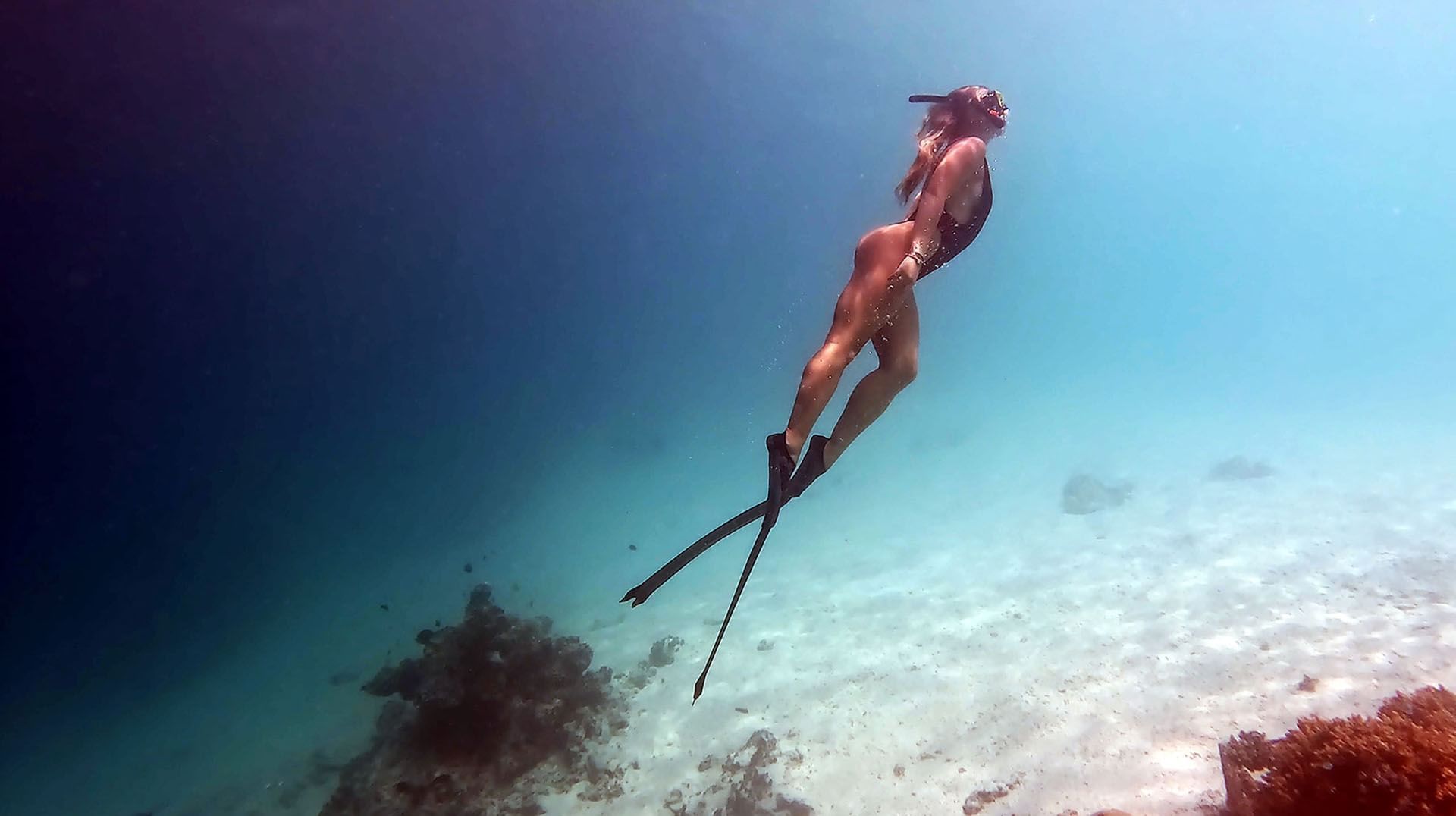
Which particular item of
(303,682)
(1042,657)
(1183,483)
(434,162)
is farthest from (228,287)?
(1183,483)

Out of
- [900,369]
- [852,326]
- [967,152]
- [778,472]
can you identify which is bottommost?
[778,472]

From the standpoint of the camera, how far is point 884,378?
428 centimetres

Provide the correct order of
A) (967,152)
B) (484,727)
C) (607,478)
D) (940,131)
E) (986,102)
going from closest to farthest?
(967,152) < (986,102) < (940,131) < (484,727) < (607,478)

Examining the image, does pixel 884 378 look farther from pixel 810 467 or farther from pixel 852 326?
pixel 810 467

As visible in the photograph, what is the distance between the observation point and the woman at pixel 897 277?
145 inches

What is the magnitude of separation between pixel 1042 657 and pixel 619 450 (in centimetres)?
3542

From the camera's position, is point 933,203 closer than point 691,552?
Yes

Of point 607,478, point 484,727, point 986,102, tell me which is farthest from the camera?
point 607,478

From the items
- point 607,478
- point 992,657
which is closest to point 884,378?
point 992,657

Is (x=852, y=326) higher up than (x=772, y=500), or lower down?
higher up

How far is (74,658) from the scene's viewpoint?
2147cm

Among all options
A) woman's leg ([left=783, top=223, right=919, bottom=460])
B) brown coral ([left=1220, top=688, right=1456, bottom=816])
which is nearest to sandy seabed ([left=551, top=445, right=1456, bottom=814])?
brown coral ([left=1220, top=688, right=1456, bottom=816])

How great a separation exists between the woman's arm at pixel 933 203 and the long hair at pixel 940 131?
17.5 inches

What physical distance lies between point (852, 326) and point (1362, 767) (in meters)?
3.56
